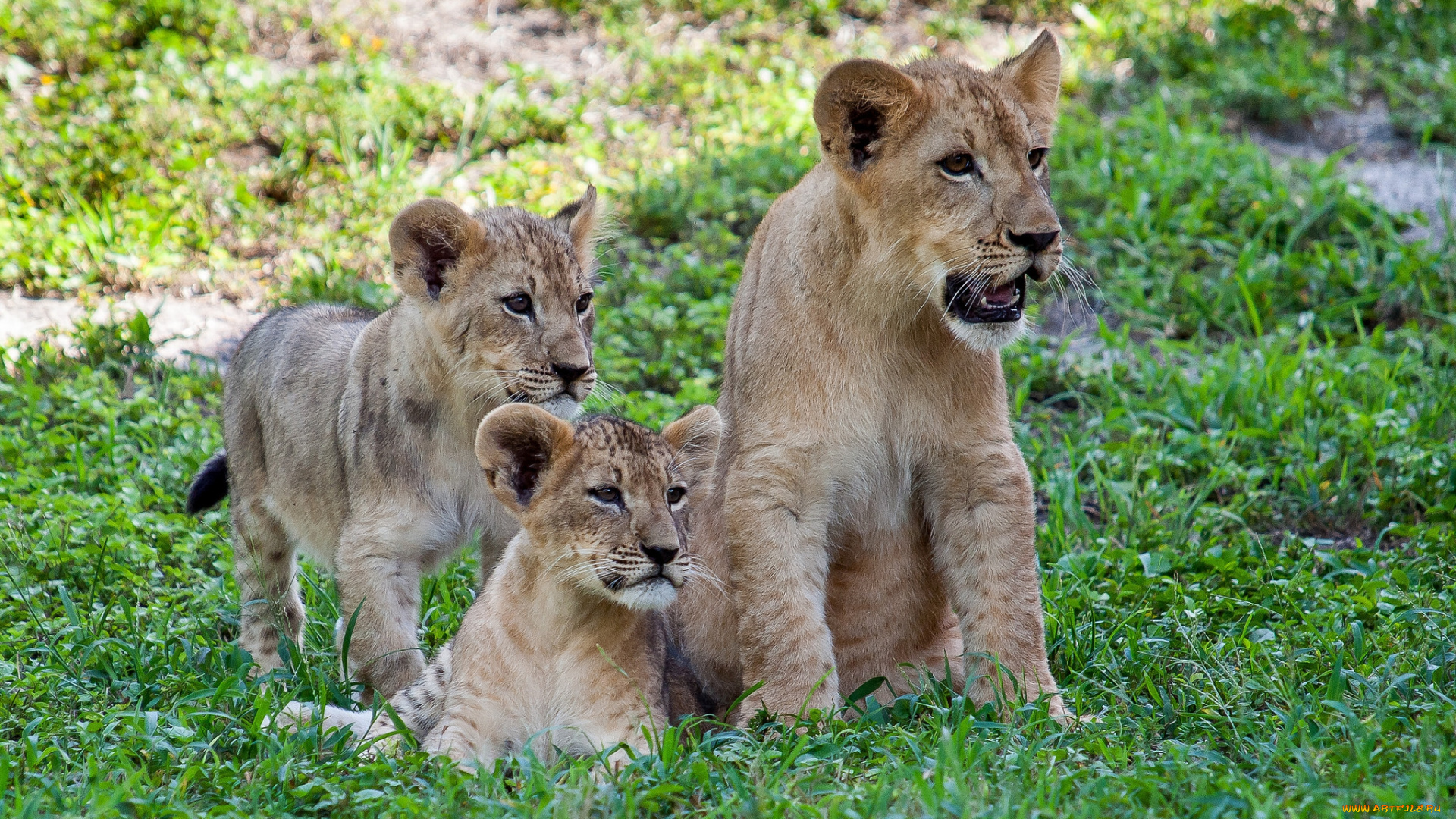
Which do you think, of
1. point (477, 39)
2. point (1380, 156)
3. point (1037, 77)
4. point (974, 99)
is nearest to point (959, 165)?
point (974, 99)

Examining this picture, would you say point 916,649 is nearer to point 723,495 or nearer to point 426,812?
point 723,495

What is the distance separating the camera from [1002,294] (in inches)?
163

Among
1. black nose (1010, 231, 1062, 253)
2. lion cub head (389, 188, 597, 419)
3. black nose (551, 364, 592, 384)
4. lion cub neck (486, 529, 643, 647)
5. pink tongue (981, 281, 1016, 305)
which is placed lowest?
lion cub neck (486, 529, 643, 647)

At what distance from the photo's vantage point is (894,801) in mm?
3385

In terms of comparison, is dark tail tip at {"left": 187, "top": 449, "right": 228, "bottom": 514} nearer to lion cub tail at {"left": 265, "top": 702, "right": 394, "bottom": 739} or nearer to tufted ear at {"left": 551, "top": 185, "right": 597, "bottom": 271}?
lion cub tail at {"left": 265, "top": 702, "right": 394, "bottom": 739}

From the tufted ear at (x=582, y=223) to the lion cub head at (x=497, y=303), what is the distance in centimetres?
26

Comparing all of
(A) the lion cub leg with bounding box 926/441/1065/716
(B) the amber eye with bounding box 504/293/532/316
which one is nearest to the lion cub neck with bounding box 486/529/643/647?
(B) the amber eye with bounding box 504/293/532/316

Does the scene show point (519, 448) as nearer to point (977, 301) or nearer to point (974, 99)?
point (977, 301)

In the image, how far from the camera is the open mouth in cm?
408

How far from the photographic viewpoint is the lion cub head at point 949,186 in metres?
4.02

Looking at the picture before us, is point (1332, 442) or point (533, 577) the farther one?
point (1332, 442)

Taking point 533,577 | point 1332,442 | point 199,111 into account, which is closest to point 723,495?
point 533,577

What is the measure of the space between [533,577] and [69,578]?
7.57 feet

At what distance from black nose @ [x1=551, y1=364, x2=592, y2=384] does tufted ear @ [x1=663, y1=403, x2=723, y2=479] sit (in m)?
0.39
